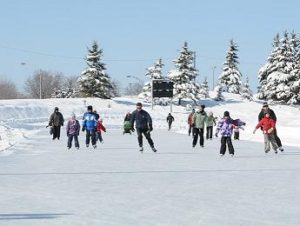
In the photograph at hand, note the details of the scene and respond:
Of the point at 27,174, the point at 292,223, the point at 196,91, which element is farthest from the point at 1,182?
the point at 196,91

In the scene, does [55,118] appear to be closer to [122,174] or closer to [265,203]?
[122,174]

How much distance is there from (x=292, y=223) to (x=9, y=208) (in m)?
3.61

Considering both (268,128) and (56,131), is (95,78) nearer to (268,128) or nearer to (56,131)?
(56,131)

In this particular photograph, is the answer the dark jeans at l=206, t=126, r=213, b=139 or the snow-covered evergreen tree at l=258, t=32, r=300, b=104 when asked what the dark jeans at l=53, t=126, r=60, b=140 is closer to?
the dark jeans at l=206, t=126, r=213, b=139

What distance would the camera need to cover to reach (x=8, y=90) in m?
140

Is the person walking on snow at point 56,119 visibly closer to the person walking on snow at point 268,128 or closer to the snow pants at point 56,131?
the snow pants at point 56,131

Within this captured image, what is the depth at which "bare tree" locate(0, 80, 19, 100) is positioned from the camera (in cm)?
13425

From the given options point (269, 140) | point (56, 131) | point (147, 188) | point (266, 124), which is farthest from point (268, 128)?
point (56, 131)

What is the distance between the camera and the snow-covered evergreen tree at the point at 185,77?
79875 millimetres

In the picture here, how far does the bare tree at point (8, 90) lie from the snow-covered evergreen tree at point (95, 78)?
60.1 meters

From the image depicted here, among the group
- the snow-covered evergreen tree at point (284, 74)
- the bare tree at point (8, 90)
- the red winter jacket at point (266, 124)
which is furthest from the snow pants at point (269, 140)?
the bare tree at point (8, 90)

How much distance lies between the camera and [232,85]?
97812 millimetres

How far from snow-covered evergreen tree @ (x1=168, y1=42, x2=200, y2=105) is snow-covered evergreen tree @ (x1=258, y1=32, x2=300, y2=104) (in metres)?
9.53

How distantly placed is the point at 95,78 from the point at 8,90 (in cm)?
7058
